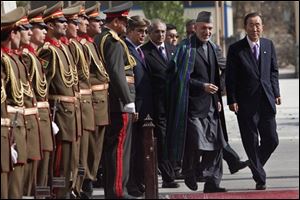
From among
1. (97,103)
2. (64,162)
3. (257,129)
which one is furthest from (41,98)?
(257,129)

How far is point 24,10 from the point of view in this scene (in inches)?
420

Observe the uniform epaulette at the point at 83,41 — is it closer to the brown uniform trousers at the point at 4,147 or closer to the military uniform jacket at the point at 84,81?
the military uniform jacket at the point at 84,81

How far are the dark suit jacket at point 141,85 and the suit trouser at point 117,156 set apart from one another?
52.7 inches

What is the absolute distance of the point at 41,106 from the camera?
35.7ft

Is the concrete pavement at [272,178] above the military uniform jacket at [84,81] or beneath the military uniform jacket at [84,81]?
beneath

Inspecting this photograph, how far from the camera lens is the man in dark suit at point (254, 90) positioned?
1349cm

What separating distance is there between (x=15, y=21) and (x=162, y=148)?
4.04 metres

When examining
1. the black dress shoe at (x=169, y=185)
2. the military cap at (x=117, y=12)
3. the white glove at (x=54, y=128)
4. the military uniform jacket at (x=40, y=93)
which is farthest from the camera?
the black dress shoe at (x=169, y=185)

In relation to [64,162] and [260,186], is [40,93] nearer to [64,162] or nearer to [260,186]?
[64,162]

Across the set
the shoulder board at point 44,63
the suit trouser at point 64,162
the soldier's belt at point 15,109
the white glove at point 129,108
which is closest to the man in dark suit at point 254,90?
the white glove at point 129,108

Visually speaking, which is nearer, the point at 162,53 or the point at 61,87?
the point at 61,87

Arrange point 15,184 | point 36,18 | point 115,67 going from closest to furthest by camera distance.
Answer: point 15,184
point 36,18
point 115,67

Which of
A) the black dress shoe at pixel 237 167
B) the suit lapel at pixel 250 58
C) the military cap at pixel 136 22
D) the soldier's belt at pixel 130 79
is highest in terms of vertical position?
the military cap at pixel 136 22

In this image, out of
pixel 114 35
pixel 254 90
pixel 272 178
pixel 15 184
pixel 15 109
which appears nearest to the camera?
pixel 15 184
